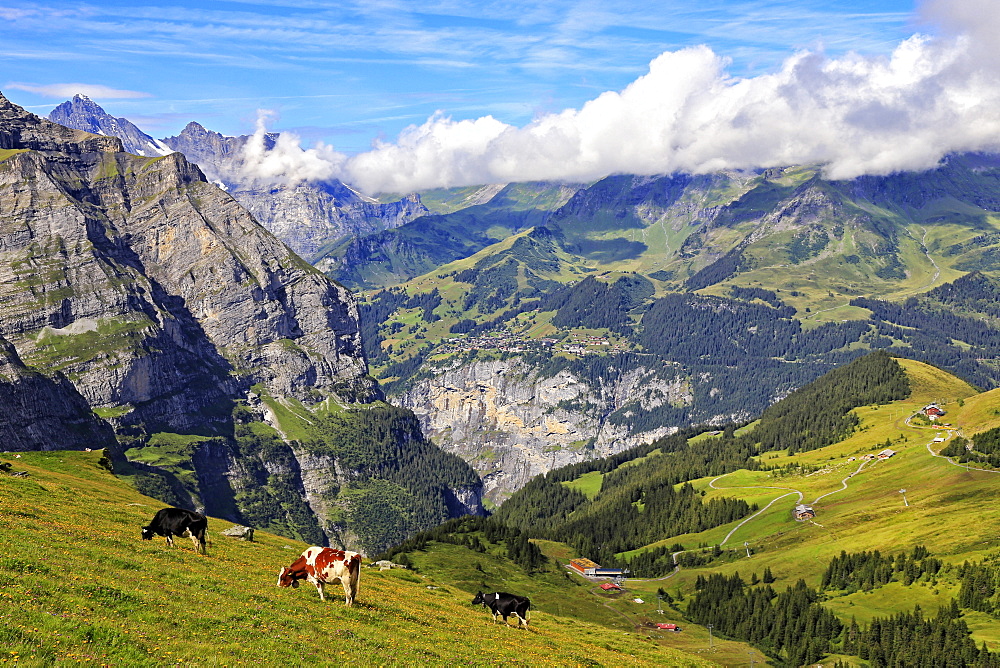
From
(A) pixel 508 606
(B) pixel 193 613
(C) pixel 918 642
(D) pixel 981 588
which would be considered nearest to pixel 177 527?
(B) pixel 193 613

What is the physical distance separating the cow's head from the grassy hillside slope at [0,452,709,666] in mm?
863

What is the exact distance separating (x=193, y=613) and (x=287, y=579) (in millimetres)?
12894

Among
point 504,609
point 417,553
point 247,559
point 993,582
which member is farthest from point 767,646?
point 247,559

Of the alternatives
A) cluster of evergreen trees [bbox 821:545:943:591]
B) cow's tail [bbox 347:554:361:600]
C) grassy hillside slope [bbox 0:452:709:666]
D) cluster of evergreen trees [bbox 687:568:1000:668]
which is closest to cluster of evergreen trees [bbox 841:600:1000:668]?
cluster of evergreen trees [bbox 687:568:1000:668]

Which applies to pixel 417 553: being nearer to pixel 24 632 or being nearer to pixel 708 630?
pixel 708 630

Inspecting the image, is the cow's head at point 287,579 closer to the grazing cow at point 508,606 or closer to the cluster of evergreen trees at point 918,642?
the grazing cow at point 508,606

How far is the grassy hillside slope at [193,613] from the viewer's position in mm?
27766

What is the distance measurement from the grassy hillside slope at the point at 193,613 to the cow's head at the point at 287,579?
863mm

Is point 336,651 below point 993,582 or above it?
above

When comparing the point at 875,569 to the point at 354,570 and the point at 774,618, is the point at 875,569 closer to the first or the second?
the point at 774,618

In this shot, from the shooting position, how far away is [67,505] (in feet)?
219

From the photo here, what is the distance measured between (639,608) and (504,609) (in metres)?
140

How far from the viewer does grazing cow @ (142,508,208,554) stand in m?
52.5

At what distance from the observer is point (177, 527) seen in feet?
173
